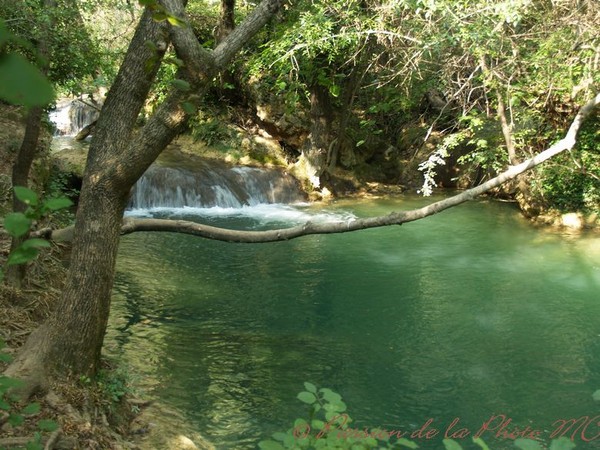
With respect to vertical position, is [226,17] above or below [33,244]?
above

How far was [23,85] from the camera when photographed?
31.6 inches

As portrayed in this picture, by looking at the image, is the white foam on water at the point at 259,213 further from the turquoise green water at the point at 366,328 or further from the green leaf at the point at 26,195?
the green leaf at the point at 26,195

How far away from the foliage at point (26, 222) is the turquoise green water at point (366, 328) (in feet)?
11.7

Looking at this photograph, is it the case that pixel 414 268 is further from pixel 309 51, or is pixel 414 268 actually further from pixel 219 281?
pixel 309 51

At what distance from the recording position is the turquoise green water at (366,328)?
5703 millimetres

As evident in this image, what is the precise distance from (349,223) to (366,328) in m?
3.98

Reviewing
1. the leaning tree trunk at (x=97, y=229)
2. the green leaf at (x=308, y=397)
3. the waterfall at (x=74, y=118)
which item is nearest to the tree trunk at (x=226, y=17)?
the waterfall at (x=74, y=118)

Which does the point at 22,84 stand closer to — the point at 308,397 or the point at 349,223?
the point at 308,397

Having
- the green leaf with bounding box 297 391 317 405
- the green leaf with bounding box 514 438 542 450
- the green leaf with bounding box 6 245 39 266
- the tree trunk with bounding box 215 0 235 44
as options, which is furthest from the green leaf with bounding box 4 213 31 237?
the tree trunk with bounding box 215 0 235 44

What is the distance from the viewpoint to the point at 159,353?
6.38 m

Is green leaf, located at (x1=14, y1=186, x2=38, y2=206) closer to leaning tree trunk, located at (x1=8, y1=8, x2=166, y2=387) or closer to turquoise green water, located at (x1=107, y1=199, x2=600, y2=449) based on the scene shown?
leaning tree trunk, located at (x1=8, y1=8, x2=166, y2=387)

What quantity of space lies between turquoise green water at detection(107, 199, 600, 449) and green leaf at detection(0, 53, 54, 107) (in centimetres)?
447

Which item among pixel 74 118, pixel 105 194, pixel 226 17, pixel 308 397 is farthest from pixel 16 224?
pixel 74 118

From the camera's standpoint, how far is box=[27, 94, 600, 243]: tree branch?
155 inches
